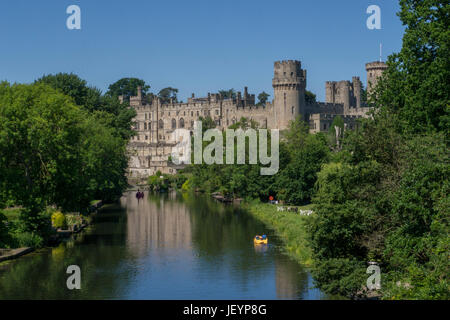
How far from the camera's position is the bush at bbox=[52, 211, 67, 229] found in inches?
1473

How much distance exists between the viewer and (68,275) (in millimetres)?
26484

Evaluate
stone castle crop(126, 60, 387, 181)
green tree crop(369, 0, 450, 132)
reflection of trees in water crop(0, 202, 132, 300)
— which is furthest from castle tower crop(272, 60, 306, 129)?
green tree crop(369, 0, 450, 132)

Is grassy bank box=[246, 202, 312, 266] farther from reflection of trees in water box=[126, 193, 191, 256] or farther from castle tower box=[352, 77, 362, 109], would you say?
castle tower box=[352, 77, 362, 109]

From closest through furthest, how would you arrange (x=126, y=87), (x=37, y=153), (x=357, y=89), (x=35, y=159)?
(x=37, y=153) < (x=35, y=159) < (x=357, y=89) < (x=126, y=87)

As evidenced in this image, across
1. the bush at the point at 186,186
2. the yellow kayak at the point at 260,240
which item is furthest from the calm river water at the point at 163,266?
the bush at the point at 186,186

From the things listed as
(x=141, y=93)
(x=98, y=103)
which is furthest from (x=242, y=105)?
(x=98, y=103)

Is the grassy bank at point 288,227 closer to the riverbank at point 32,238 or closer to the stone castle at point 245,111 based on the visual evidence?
the riverbank at point 32,238

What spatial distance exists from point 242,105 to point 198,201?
47.5 meters

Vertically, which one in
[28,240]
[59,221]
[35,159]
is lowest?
[28,240]

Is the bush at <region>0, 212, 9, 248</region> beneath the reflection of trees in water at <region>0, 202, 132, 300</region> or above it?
above

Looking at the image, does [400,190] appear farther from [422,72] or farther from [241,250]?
[241,250]

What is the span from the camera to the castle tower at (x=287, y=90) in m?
90.8

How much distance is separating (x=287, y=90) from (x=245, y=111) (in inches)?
632

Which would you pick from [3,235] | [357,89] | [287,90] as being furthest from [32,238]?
[357,89]
